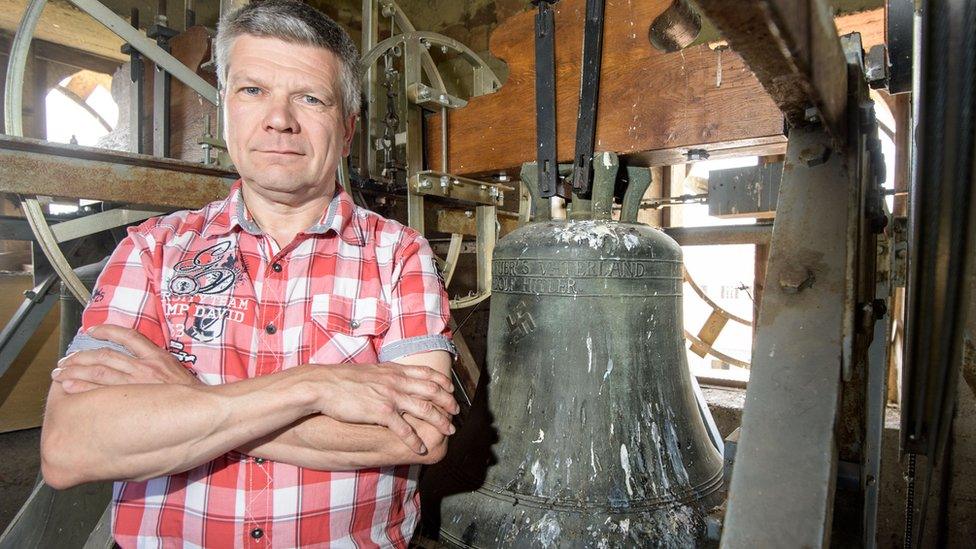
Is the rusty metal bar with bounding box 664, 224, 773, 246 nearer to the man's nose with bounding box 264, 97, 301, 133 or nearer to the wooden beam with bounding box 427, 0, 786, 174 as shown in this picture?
the wooden beam with bounding box 427, 0, 786, 174

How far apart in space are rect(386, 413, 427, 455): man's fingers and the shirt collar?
0.39 m

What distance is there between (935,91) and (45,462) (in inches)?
46.3

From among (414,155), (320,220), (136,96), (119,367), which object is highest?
(136,96)

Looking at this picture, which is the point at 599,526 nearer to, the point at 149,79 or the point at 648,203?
the point at 648,203

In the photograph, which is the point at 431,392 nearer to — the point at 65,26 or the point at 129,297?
the point at 129,297

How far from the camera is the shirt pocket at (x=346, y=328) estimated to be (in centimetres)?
104

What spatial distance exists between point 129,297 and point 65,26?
9.51ft

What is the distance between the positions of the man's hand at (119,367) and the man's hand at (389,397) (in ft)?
0.73

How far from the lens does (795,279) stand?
2.33 feet

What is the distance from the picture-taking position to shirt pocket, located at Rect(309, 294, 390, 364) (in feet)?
3.41

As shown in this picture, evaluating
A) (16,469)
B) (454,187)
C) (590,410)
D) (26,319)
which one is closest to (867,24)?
A: (454,187)

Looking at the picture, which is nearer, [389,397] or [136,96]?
[389,397]

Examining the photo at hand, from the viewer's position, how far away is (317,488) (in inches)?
38.7

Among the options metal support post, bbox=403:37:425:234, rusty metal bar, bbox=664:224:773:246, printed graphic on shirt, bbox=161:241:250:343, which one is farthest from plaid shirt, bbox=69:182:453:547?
rusty metal bar, bbox=664:224:773:246
